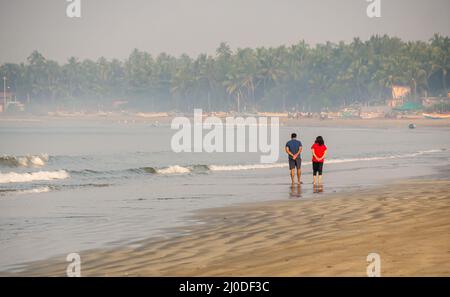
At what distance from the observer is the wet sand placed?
1006 centimetres

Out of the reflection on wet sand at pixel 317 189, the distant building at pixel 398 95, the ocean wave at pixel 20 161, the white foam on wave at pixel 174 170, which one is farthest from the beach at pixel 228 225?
the distant building at pixel 398 95

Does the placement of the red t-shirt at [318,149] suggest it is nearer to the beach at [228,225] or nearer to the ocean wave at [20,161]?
the beach at [228,225]

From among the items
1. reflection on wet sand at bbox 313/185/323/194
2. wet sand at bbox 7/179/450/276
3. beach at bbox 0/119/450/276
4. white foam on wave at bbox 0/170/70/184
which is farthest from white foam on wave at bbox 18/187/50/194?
wet sand at bbox 7/179/450/276

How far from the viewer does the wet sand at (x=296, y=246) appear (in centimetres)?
1006

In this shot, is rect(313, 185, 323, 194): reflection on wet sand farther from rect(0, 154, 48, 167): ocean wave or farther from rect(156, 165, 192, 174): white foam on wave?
rect(0, 154, 48, 167): ocean wave

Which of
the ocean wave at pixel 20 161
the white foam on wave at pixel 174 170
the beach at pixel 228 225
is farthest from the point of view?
the ocean wave at pixel 20 161

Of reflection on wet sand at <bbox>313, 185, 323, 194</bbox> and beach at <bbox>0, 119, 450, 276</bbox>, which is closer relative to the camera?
beach at <bbox>0, 119, 450, 276</bbox>

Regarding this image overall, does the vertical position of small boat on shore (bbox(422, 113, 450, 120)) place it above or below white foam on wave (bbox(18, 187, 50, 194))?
above

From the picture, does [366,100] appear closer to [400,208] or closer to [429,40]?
[429,40]

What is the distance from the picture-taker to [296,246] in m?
11.9

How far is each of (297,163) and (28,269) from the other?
1436 centimetres

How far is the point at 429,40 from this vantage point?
185 meters

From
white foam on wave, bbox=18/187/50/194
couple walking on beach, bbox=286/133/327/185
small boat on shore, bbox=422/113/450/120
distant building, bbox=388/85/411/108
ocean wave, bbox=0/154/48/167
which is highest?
distant building, bbox=388/85/411/108
